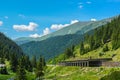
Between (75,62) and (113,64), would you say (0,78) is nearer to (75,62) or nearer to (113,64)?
(75,62)

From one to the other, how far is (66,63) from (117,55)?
34181 mm

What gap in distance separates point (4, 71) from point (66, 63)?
4106 centimetres

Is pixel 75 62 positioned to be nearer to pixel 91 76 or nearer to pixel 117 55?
pixel 117 55

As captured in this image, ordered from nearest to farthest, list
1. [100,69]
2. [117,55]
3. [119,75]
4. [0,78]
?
[119,75]
[100,69]
[0,78]
[117,55]

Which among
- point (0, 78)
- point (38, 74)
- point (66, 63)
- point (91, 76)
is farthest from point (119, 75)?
point (66, 63)

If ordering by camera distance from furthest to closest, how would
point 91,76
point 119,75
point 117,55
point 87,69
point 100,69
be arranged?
point 117,55 < point 87,69 < point 100,69 < point 91,76 < point 119,75

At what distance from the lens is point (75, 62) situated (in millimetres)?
187250

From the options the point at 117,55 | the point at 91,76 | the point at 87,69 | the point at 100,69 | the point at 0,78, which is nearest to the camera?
the point at 91,76

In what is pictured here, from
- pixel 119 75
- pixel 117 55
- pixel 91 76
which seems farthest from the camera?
pixel 117 55

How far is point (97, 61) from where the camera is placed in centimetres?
17000

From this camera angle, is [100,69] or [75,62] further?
[75,62]

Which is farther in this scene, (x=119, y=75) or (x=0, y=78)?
(x=0, y=78)

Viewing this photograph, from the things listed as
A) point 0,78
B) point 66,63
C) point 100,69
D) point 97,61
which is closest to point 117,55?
point 97,61

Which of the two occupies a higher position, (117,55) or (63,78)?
(117,55)
